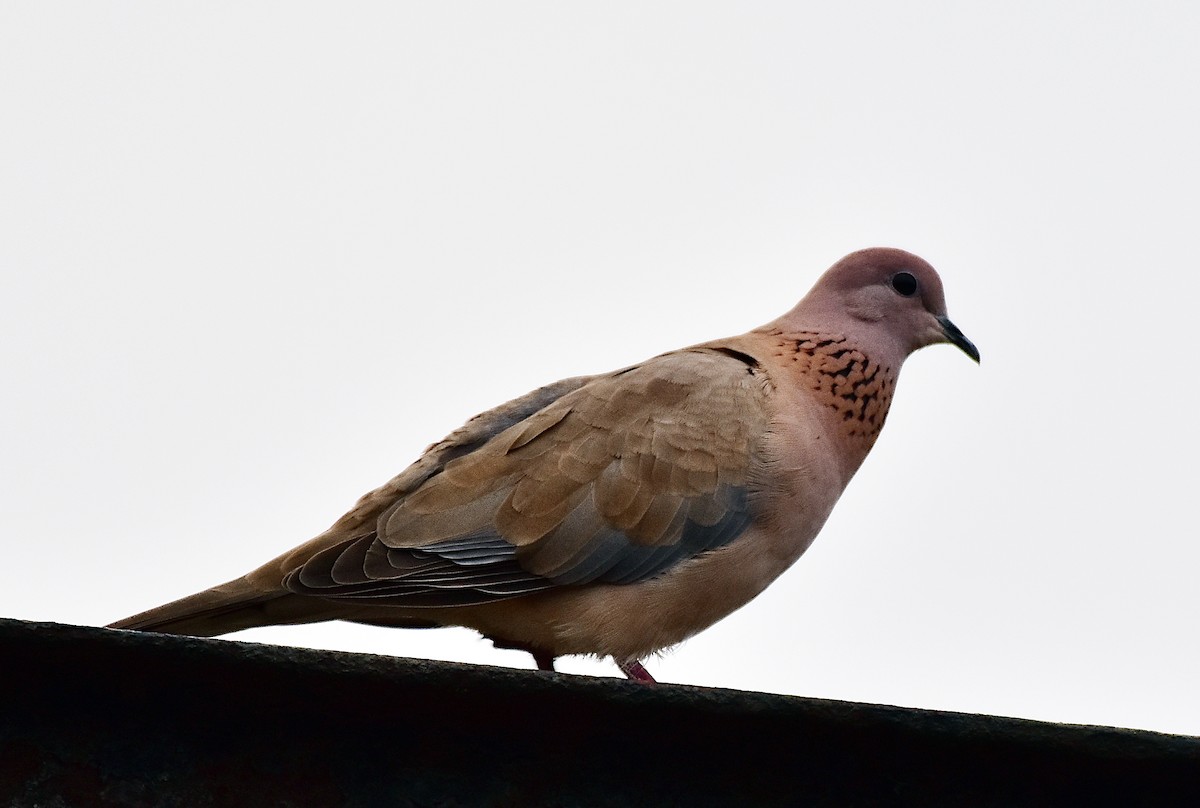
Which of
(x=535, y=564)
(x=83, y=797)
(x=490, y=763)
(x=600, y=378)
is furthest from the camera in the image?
(x=600, y=378)

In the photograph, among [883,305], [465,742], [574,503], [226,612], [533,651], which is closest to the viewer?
[465,742]

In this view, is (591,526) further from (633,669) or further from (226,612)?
(226,612)

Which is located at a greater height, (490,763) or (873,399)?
(873,399)

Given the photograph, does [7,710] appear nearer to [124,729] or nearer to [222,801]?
[124,729]

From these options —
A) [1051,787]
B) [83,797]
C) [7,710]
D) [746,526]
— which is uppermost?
[746,526]

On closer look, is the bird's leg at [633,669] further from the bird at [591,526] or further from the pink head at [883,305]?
the pink head at [883,305]

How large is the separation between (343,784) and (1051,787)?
36.9 inches

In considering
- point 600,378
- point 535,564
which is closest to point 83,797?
point 535,564

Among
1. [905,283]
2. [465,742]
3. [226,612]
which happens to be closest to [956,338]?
[905,283]

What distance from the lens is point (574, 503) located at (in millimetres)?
3557

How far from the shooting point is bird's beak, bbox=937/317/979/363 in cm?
459

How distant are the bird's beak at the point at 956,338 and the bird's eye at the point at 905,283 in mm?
139

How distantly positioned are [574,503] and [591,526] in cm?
8

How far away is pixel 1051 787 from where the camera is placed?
1871 millimetres
